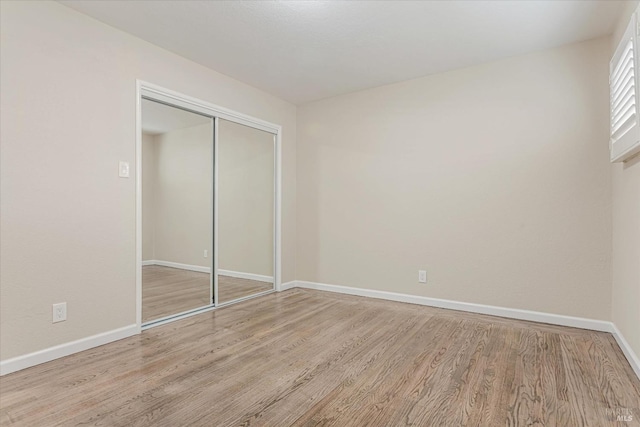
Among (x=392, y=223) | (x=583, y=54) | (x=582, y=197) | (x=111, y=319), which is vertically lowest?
(x=111, y=319)

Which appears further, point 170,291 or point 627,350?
point 170,291

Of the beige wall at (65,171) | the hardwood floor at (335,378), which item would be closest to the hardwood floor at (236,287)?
the hardwood floor at (335,378)

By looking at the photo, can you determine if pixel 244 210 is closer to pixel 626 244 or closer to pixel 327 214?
pixel 327 214

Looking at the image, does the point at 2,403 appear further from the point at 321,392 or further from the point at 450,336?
the point at 450,336

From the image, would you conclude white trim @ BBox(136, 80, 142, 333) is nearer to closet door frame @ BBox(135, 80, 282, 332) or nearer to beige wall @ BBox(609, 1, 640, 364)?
closet door frame @ BBox(135, 80, 282, 332)

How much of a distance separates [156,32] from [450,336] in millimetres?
3547

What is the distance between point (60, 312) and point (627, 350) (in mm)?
4050

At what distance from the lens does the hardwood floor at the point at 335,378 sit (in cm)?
176

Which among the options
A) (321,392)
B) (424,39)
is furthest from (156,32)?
(321,392)

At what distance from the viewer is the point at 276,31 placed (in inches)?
113

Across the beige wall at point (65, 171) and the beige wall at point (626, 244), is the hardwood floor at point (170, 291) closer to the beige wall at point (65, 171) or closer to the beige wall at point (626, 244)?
the beige wall at point (65, 171)

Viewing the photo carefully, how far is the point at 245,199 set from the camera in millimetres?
4219

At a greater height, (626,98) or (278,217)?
(626,98)

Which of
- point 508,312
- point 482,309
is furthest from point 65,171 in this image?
point 508,312
